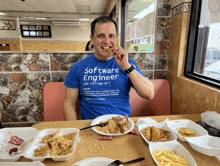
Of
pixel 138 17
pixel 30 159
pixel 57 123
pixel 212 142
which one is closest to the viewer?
pixel 30 159

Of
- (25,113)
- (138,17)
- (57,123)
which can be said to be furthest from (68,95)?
(138,17)

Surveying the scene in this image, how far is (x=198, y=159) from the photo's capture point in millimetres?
816

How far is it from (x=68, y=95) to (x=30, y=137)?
736 millimetres

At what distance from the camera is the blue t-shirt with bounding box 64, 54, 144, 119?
1604mm

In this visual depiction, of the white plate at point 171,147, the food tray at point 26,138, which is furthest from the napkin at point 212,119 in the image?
the food tray at point 26,138

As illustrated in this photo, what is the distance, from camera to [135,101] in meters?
2.23

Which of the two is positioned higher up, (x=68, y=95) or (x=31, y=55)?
(x=31, y=55)

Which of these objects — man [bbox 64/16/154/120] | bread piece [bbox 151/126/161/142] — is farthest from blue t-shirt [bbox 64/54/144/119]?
bread piece [bbox 151/126/161/142]

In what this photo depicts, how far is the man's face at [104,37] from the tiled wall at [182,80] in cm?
105

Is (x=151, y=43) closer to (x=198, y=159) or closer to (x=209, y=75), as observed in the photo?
(x=209, y=75)

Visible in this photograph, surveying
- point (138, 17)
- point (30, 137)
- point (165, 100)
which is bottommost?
point (165, 100)

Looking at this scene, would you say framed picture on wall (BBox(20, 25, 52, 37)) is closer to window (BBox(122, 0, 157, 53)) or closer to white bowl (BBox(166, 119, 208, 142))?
window (BBox(122, 0, 157, 53))

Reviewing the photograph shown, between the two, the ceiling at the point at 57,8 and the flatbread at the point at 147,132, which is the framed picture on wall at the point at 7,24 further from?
the flatbread at the point at 147,132

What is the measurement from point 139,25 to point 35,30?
2.21 metres
